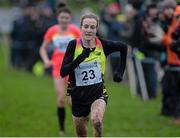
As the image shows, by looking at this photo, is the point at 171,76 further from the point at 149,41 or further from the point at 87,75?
the point at 87,75

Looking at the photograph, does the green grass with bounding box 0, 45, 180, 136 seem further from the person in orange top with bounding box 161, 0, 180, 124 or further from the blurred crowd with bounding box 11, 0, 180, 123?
the blurred crowd with bounding box 11, 0, 180, 123

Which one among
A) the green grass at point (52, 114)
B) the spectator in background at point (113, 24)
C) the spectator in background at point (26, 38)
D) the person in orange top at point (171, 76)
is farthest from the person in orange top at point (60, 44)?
the spectator in background at point (26, 38)

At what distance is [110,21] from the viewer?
2123cm

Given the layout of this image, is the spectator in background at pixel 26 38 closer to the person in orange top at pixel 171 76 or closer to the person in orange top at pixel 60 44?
the person in orange top at pixel 171 76

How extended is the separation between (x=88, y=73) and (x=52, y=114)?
20.2 feet

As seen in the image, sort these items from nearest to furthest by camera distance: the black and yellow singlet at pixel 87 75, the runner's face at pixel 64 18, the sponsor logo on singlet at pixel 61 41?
the black and yellow singlet at pixel 87 75, the runner's face at pixel 64 18, the sponsor logo on singlet at pixel 61 41

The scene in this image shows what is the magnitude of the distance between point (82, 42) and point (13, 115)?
6250 millimetres

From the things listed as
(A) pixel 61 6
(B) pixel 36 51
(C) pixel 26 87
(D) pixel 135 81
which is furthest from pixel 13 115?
(B) pixel 36 51

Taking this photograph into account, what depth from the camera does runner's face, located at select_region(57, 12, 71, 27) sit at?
12859 mm

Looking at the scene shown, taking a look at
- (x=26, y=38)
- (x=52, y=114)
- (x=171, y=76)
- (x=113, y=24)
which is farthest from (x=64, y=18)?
(x=26, y=38)

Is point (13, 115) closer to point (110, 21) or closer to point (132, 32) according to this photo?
point (132, 32)

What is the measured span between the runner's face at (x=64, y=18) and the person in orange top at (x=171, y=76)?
6.77 feet

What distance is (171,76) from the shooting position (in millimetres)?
14148

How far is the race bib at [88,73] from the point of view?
9648 millimetres
